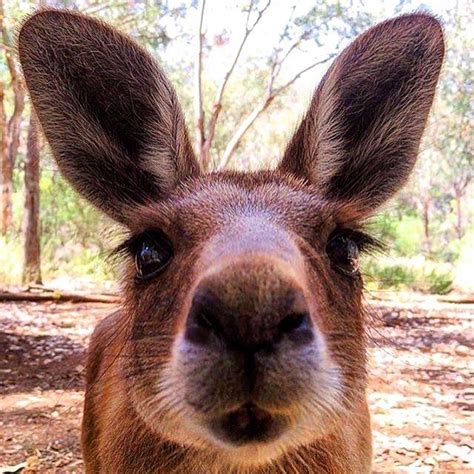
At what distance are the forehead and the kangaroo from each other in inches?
0.5

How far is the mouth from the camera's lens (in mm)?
2393

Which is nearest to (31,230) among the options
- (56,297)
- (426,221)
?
(56,297)

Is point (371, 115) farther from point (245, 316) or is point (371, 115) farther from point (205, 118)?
point (205, 118)

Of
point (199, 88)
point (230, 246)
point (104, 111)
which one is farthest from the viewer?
point (199, 88)

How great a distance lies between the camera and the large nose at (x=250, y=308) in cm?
216

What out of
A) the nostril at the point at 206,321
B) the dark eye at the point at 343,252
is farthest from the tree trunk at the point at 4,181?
the nostril at the point at 206,321

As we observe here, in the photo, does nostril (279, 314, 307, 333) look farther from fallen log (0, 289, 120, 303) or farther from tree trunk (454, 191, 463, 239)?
tree trunk (454, 191, 463, 239)

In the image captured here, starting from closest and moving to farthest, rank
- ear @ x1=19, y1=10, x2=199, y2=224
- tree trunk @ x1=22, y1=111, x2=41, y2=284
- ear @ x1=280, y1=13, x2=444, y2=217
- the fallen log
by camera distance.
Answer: ear @ x1=19, y1=10, x2=199, y2=224 < ear @ x1=280, y1=13, x2=444, y2=217 < the fallen log < tree trunk @ x1=22, y1=111, x2=41, y2=284

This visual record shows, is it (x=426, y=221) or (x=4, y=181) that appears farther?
(x=426, y=221)

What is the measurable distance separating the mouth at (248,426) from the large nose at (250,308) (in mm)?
318

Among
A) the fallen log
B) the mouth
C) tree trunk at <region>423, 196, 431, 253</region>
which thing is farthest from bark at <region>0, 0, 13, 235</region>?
tree trunk at <region>423, 196, 431, 253</region>

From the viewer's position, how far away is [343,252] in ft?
10.9

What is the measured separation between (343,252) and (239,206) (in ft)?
2.01

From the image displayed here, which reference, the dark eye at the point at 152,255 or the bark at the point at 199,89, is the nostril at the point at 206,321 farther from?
the bark at the point at 199,89
